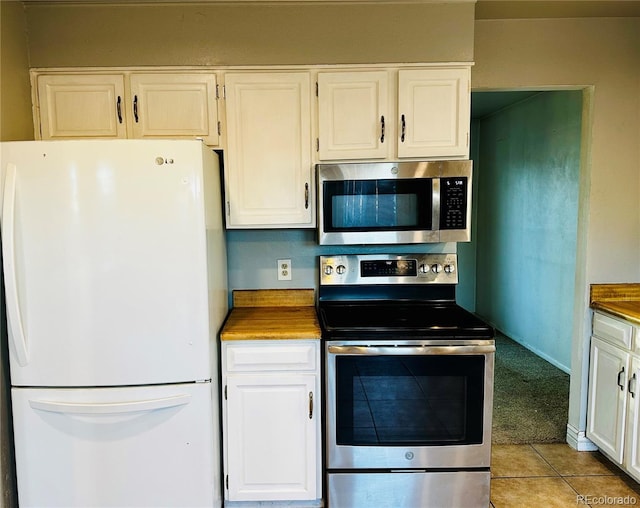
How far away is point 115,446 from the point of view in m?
1.76

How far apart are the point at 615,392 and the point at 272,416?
178 centimetres

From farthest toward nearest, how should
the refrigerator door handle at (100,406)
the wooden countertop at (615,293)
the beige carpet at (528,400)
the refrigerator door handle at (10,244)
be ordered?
the beige carpet at (528,400) < the wooden countertop at (615,293) < the refrigerator door handle at (100,406) < the refrigerator door handle at (10,244)

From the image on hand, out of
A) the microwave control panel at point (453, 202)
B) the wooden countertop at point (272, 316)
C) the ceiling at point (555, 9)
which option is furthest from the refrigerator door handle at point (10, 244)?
the ceiling at point (555, 9)

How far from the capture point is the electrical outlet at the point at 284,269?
2.43 m

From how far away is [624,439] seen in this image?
2.10m

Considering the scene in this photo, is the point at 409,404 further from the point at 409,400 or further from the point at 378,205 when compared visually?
the point at 378,205

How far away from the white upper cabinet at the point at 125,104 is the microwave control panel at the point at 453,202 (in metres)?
1.20

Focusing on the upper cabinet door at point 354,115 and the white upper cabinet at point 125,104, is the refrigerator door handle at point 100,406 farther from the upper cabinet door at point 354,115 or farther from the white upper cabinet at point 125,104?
the upper cabinet door at point 354,115

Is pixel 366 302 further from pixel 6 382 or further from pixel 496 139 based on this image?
pixel 496 139

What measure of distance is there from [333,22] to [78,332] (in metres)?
1.85

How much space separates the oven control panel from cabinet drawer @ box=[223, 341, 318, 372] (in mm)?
518

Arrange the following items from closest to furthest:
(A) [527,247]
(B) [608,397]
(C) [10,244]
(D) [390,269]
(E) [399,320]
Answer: (C) [10,244] < (E) [399,320] < (B) [608,397] < (D) [390,269] < (A) [527,247]

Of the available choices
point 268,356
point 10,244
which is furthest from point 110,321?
point 268,356

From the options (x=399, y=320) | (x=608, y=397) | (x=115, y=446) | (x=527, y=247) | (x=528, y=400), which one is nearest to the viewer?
(x=115, y=446)
